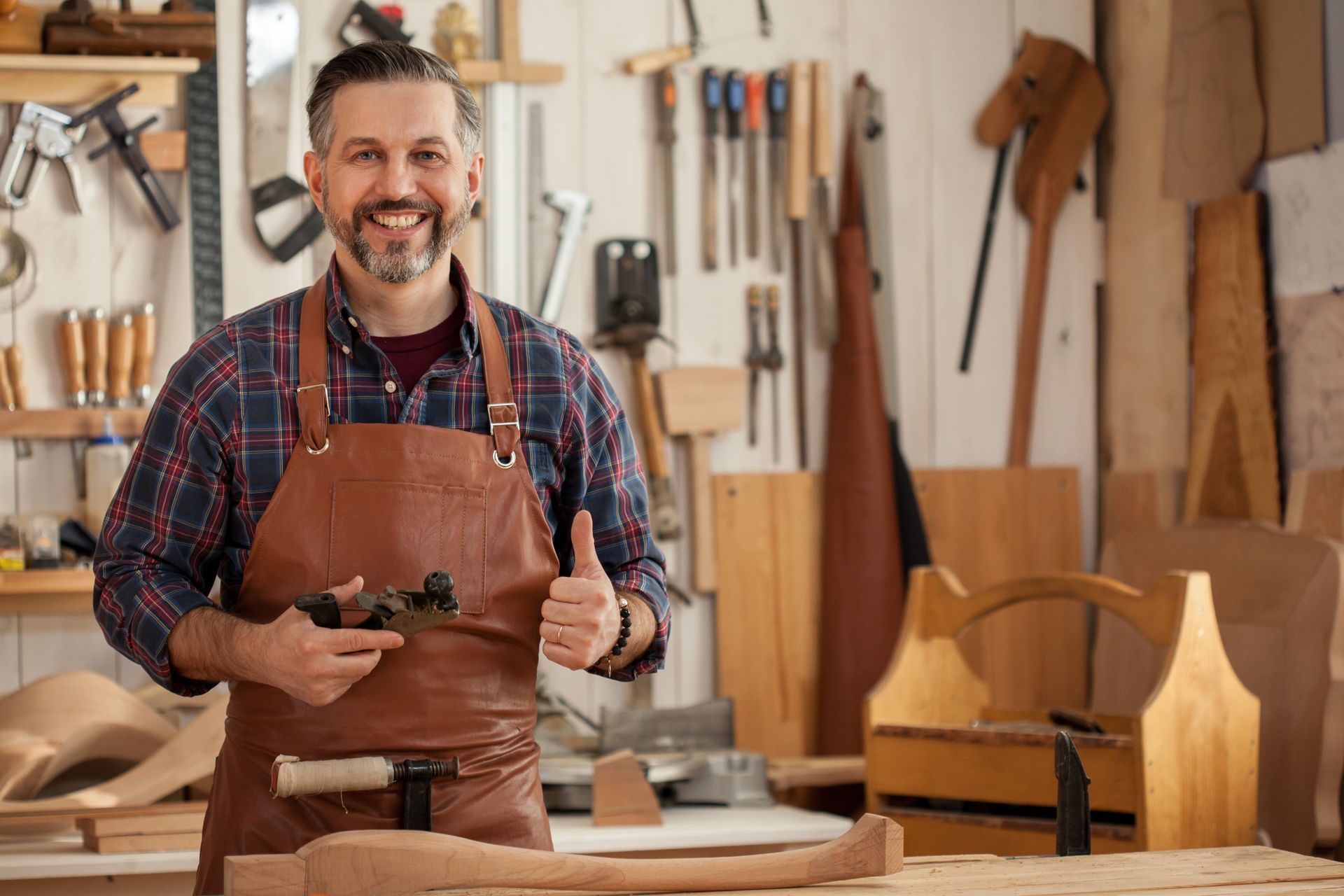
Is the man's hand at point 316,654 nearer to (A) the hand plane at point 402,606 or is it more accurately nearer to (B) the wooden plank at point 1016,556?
(A) the hand plane at point 402,606

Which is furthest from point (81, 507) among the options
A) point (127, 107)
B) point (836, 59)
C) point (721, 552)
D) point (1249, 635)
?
point (1249, 635)

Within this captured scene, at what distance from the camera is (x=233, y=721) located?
6.00ft

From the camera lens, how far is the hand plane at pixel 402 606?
1543 millimetres

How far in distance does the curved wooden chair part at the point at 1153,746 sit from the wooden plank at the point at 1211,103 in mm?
1243

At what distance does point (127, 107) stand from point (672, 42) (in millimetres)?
1348

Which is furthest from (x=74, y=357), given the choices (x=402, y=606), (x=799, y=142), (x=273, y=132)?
(x=402, y=606)

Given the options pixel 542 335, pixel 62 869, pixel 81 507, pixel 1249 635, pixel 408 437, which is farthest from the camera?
pixel 81 507

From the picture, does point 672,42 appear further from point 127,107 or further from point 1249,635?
point 1249,635

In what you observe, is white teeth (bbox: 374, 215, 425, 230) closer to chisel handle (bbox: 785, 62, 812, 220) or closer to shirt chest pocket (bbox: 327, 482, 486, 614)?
shirt chest pocket (bbox: 327, 482, 486, 614)

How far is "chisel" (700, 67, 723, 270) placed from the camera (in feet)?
12.0

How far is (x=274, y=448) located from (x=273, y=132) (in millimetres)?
1791

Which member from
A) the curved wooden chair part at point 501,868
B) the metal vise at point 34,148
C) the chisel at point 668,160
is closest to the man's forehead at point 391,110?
the curved wooden chair part at point 501,868

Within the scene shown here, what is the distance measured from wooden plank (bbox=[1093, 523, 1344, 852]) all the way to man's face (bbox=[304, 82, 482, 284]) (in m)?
1.89

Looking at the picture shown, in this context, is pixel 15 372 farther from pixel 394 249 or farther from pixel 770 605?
pixel 770 605
